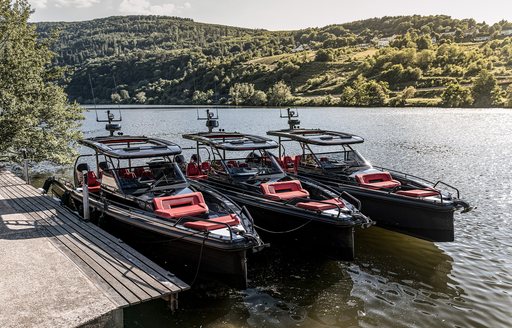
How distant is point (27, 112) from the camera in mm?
17141

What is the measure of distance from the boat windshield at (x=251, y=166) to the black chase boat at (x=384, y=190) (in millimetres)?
1410

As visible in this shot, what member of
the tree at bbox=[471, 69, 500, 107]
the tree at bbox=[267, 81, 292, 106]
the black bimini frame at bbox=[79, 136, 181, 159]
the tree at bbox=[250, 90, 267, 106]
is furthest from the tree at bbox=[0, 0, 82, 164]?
the tree at bbox=[250, 90, 267, 106]

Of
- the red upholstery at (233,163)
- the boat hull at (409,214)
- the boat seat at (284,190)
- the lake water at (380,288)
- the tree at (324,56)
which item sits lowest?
the lake water at (380,288)

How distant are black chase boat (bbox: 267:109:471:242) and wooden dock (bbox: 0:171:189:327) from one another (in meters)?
7.17

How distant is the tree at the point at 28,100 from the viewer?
55.5 ft

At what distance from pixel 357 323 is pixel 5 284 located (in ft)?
20.5

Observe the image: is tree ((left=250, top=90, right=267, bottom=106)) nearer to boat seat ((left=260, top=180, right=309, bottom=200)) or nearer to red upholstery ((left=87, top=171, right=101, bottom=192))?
red upholstery ((left=87, top=171, right=101, bottom=192))

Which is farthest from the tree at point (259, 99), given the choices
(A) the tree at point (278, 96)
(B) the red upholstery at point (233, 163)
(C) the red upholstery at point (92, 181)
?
(C) the red upholstery at point (92, 181)

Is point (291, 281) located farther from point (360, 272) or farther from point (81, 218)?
point (81, 218)

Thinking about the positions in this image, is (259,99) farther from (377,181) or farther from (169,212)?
(169,212)

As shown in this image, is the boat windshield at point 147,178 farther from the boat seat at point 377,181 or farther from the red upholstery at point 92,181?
the boat seat at point 377,181

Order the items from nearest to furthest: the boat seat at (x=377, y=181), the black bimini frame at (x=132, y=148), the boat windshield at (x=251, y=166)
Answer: the black bimini frame at (x=132, y=148) → the boat seat at (x=377, y=181) → the boat windshield at (x=251, y=166)

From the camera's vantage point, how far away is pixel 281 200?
443 inches

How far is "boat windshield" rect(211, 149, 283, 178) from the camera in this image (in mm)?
13221
